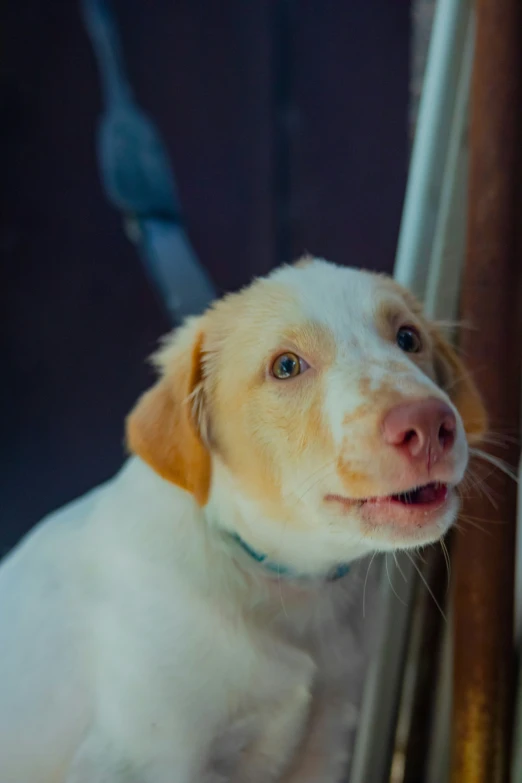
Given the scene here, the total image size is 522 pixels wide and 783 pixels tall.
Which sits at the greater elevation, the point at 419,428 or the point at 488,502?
the point at 419,428

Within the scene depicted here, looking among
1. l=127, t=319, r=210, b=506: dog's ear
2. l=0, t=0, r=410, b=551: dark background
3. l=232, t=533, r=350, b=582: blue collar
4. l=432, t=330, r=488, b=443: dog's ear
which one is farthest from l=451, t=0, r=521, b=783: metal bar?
l=0, t=0, r=410, b=551: dark background

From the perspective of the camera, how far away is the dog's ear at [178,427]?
0.70 metres

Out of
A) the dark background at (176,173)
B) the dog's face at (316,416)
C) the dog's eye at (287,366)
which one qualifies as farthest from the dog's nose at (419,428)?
the dark background at (176,173)

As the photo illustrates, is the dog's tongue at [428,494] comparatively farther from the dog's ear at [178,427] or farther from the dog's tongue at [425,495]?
the dog's ear at [178,427]

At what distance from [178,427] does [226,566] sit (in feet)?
0.52

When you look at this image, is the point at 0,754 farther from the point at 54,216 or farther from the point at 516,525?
the point at 54,216

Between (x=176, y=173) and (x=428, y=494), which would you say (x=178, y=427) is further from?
(x=176, y=173)

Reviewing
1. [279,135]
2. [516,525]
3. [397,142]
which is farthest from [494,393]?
[279,135]

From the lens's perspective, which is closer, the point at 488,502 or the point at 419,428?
the point at 419,428

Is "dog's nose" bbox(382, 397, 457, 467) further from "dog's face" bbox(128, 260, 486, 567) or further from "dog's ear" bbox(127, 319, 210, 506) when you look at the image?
"dog's ear" bbox(127, 319, 210, 506)

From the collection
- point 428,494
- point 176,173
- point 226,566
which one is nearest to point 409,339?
point 428,494

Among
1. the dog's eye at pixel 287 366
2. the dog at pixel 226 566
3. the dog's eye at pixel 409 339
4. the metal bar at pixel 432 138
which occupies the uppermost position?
the metal bar at pixel 432 138

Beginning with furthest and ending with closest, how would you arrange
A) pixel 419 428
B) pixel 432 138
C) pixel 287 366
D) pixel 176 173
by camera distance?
A: pixel 176 173
pixel 432 138
pixel 287 366
pixel 419 428

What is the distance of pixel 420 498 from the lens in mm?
596
